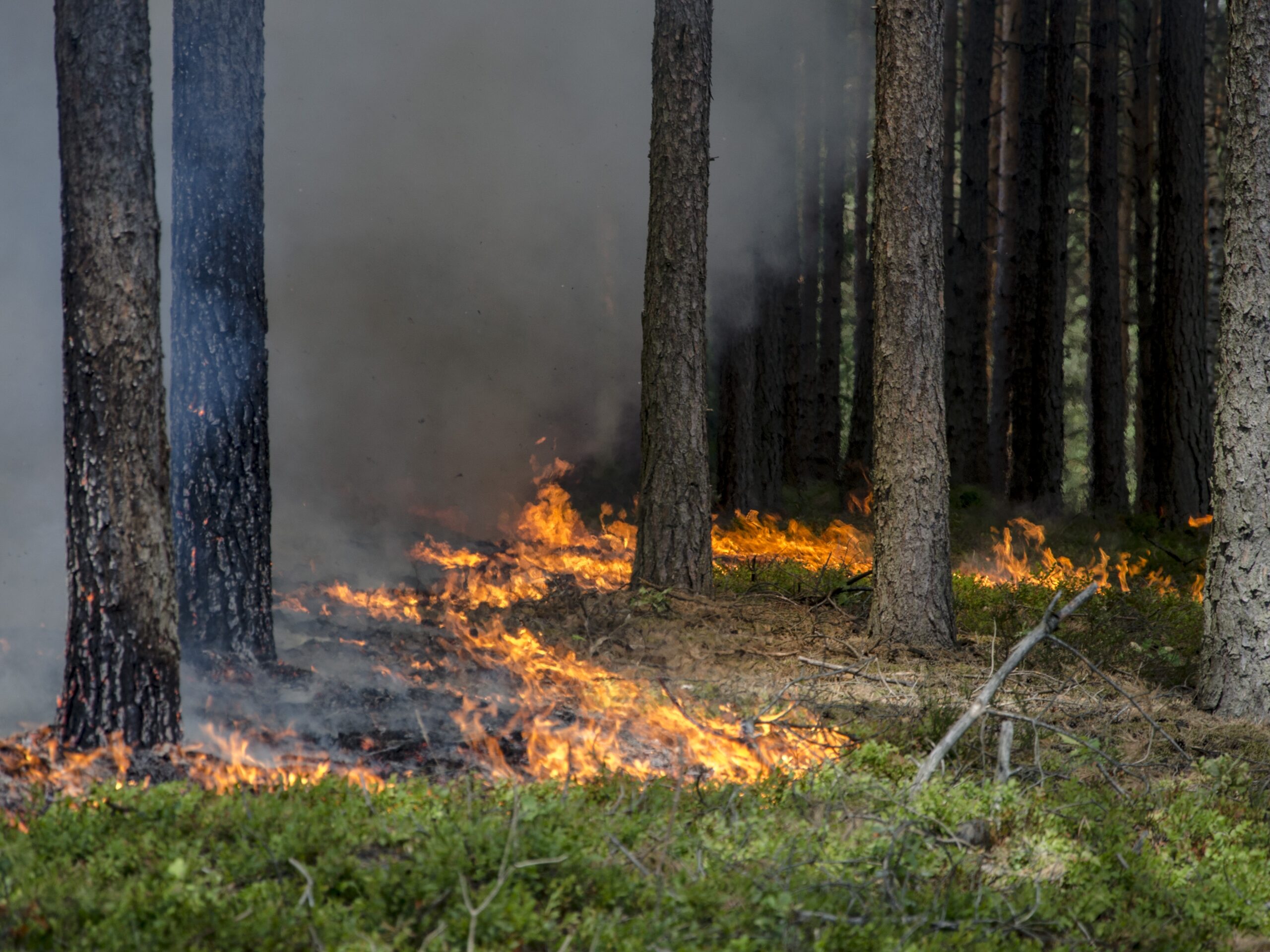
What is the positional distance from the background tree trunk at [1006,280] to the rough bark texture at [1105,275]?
42.0 inches

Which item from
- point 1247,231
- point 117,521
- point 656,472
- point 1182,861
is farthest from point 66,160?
point 1247,231

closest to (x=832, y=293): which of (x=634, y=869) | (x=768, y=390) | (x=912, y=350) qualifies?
(x=768, y=390)

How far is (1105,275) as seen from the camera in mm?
13375

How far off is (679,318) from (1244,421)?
14.1ft

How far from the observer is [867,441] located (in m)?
15.2

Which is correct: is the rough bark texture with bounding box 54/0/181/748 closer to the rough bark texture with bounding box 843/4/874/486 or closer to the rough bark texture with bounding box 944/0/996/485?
the rough bark texture with bounding box 843/4/874/486

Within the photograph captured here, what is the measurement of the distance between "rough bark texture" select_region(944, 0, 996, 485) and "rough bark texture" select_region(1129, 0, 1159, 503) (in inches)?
84.2

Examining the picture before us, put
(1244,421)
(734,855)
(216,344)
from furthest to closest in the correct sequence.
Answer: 1. (216,344)
2. (1244,421)
3. (734,855)

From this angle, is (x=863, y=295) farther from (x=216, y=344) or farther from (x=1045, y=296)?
(x=216, y=344)

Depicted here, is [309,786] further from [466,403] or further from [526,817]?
[466,403]

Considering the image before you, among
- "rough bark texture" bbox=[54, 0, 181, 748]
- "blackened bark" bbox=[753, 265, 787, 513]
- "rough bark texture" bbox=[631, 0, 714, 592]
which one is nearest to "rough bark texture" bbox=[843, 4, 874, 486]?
"blackened bark" bbox=[753, 265, 787, 513]

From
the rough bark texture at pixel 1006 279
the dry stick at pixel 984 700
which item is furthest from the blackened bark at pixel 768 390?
the dry stick at pixel 984 700

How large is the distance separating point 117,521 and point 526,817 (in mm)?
2349

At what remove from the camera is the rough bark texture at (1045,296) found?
13.0 m
